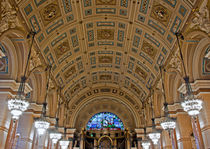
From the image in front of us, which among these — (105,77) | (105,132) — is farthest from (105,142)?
(105,77)

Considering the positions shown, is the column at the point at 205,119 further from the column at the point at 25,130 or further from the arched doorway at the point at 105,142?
the arched doorway at the point at 105,142

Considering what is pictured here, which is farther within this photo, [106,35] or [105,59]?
[105,59]

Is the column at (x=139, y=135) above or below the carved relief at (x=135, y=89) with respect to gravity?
below

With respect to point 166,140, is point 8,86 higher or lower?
higher

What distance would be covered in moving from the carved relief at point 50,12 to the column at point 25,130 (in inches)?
204

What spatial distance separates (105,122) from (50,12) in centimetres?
1443

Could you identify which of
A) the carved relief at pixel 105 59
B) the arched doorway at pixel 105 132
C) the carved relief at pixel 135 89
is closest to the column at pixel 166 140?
the carved relief at pixel 135 89

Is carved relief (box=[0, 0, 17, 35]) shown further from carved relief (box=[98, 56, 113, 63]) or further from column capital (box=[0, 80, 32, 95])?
carved relief (box=[98, 56, 113, 63])

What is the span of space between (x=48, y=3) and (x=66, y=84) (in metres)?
8.26

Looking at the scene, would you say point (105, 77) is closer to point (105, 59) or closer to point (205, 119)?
point (105, 59)

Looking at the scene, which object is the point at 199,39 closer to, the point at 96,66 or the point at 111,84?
the point at 96,66

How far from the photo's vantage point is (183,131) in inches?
435

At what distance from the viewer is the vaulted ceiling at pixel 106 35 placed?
1026cm

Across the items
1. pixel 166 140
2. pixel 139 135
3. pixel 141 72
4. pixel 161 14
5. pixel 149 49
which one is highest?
pixel 161 14
